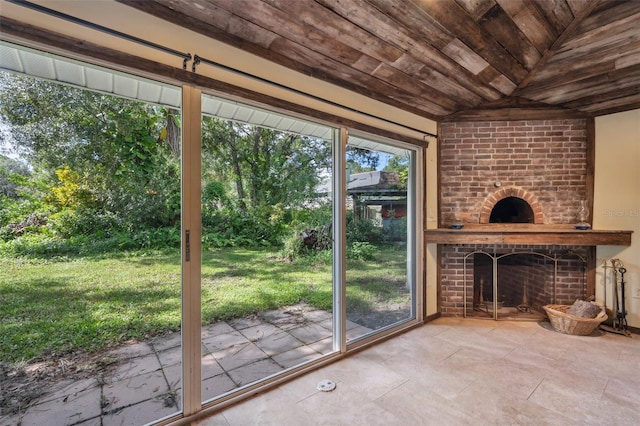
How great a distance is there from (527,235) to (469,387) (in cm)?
188

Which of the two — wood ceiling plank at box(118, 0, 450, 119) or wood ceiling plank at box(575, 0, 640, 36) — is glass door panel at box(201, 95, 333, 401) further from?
wood ceiling plank at box(575, 0, 640, 36)

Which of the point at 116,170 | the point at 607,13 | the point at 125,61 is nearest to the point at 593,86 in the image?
the point at 607,13

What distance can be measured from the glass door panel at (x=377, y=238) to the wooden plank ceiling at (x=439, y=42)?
25.7 inches

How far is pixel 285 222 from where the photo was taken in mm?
2965

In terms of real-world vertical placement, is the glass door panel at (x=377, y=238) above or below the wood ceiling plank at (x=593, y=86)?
below

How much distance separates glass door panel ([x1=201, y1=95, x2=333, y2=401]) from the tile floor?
0.03 m

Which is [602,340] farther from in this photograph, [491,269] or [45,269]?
[45,269]

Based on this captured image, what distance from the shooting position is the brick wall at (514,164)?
3.43 m

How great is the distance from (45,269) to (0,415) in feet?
2.77

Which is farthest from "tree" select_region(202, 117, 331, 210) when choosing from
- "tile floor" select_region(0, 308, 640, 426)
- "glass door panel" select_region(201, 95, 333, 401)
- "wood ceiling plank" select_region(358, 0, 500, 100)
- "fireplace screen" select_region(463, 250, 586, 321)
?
"fireplace screen" select_region(463, 250, 586, 321)

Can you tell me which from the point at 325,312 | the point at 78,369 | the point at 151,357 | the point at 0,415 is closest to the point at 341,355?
the point at 325,312

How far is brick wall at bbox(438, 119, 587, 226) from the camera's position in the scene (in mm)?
3426

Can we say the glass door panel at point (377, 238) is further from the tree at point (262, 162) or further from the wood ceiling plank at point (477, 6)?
the wood ceiling plank at point (477, 6)

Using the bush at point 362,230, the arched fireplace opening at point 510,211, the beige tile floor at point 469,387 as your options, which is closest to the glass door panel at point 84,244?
the beige tile floor at point 469,387
